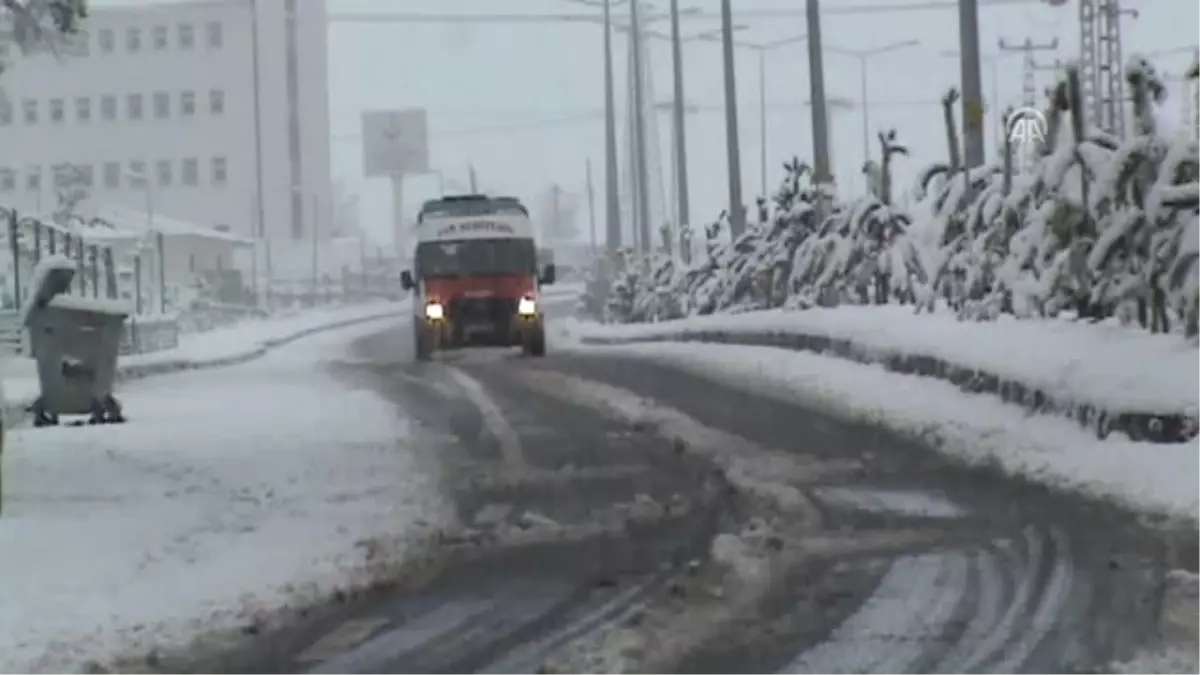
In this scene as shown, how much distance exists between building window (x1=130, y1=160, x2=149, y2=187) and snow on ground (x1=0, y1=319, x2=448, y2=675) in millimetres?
76549

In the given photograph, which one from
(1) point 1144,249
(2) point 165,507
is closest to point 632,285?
(1) point 1144,249

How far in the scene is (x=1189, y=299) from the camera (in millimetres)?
13945

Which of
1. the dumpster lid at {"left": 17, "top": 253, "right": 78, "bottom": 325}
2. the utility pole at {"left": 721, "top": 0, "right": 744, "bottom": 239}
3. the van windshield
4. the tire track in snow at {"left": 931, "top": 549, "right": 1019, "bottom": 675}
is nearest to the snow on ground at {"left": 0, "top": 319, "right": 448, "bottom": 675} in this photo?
the dumpster lid at {"left": 17, "top": 253, "right": 78, "bottom": 325}

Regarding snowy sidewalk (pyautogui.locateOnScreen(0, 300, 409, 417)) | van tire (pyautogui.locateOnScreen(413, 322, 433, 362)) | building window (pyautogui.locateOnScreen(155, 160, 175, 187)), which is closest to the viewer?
snowy sidewalk (pyautogui.locateOnScreen(0, 300, 409, 417))

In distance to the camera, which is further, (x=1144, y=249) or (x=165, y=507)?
(x=1144, y=249)

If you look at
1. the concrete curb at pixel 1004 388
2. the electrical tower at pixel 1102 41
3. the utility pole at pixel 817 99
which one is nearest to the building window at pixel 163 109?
the electrical tower at pixel 1102 41

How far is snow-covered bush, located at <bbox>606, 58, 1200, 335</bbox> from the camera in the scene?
593 inches

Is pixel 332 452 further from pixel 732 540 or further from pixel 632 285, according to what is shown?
pixel 632 285

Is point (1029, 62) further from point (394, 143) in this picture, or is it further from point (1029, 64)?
point (394, 143)

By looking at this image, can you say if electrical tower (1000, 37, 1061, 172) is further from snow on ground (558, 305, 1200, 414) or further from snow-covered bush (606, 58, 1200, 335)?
snow on ground (558, 305, 1200, 414)

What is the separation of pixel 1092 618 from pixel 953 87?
56.2ft

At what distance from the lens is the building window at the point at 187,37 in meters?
94.1

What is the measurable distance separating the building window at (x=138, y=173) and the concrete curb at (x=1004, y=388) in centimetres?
6843

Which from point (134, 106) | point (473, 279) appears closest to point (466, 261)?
point (473, 279)
